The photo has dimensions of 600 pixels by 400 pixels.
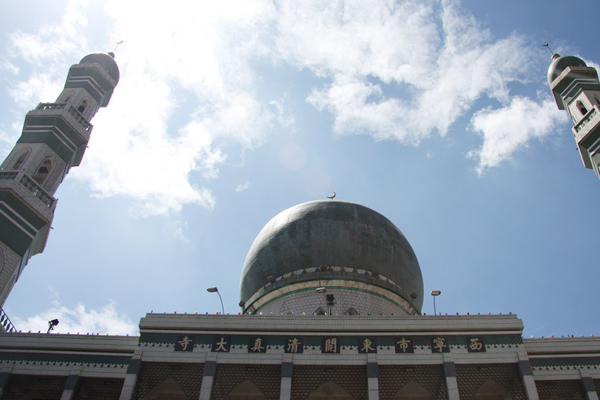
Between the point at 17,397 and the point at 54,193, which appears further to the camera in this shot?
the point at 54,193

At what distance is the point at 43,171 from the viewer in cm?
2202

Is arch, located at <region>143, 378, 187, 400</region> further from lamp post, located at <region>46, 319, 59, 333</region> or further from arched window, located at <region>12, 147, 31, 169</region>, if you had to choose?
arched window, located at <region>12, 147, 31, 169</region>

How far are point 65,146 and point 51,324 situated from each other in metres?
9.06

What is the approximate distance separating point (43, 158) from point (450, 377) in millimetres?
19049

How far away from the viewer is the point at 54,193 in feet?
72.5

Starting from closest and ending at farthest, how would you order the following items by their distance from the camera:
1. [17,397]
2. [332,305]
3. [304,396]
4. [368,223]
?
[304,396]
[17,397]
[332,305]
[368,223]

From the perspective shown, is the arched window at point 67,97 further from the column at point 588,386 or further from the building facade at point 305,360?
the column at point 588,386

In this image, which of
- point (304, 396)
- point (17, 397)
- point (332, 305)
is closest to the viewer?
point (304, 396)

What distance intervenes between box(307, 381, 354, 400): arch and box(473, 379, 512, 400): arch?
12.8ft

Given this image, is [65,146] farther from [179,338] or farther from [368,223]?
[368,223]

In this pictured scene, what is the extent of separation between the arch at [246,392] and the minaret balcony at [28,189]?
11.4m

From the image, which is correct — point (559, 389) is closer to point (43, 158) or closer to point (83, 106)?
point (43, 158)

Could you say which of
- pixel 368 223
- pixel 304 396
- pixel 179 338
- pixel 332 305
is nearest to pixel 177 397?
pixel 179 338

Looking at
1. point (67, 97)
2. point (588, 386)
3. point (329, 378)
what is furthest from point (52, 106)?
point (588, 386)
